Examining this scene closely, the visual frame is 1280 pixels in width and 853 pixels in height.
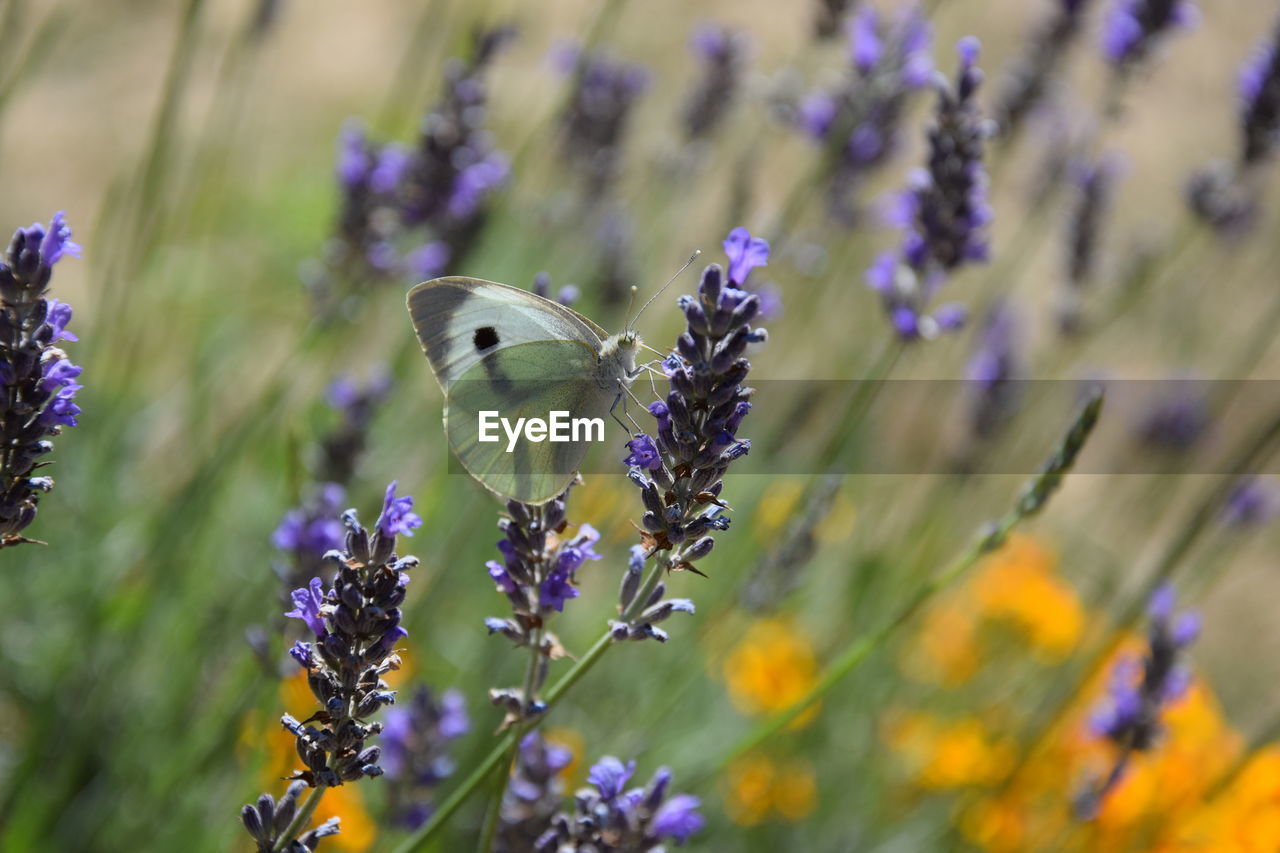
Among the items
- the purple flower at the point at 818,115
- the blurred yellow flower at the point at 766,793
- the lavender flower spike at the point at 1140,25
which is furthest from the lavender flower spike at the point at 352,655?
the lavender flower spike at the point at 1140,25

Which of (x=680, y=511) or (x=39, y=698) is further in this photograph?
(x=39, y=698)

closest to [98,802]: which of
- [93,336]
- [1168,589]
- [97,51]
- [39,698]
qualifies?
[39,698]

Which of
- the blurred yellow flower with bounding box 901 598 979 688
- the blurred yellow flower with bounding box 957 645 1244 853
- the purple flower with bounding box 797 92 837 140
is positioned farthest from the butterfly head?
the blurred yellow flower with bounding box 901 598 979 688

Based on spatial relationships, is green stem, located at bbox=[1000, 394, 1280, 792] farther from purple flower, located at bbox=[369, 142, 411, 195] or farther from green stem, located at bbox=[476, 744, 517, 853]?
purple flower, located at bbox=[369, 142, 411, 195]

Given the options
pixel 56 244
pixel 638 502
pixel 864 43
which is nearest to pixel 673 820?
pixel 56 244

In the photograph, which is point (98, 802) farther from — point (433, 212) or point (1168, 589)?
point (1168, 589)

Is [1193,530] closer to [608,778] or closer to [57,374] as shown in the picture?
[608,778]
